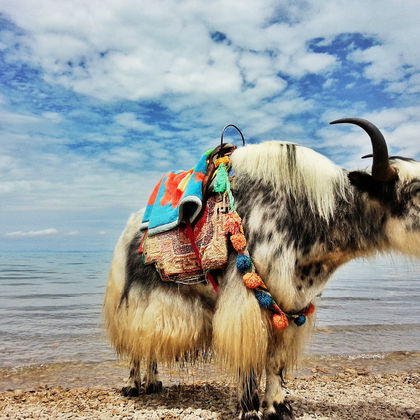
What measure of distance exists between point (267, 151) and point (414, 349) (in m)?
4.18

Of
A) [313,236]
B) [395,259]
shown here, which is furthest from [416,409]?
[313,236]

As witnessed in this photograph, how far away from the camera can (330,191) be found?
2254mm

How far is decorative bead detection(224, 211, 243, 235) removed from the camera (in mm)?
2230

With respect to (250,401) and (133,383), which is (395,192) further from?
(133,383)

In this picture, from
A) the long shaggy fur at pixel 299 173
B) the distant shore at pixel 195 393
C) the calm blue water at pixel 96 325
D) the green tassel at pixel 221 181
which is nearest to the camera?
the long shaggy fur at pixel 299 173

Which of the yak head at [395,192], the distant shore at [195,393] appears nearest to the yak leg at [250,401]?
the distant shore at [195,393]

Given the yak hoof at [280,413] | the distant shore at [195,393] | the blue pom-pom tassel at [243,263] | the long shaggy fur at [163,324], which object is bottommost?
the distant shore at [195,393]

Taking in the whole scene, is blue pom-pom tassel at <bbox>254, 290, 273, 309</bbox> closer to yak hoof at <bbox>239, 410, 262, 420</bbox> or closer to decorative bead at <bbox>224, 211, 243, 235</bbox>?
decorative bead at <bbox>224, 211, 243, 235</bbox>

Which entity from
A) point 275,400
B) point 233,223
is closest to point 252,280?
point 233,223

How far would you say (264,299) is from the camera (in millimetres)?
2133

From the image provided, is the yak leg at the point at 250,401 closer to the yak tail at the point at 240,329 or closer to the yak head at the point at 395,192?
the yak tail at the point at 240,329

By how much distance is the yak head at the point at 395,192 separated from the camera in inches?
82.7

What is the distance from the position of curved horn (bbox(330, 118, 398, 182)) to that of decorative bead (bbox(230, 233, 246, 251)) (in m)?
0.74

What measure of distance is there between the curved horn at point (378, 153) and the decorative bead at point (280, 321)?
2.82 feet
